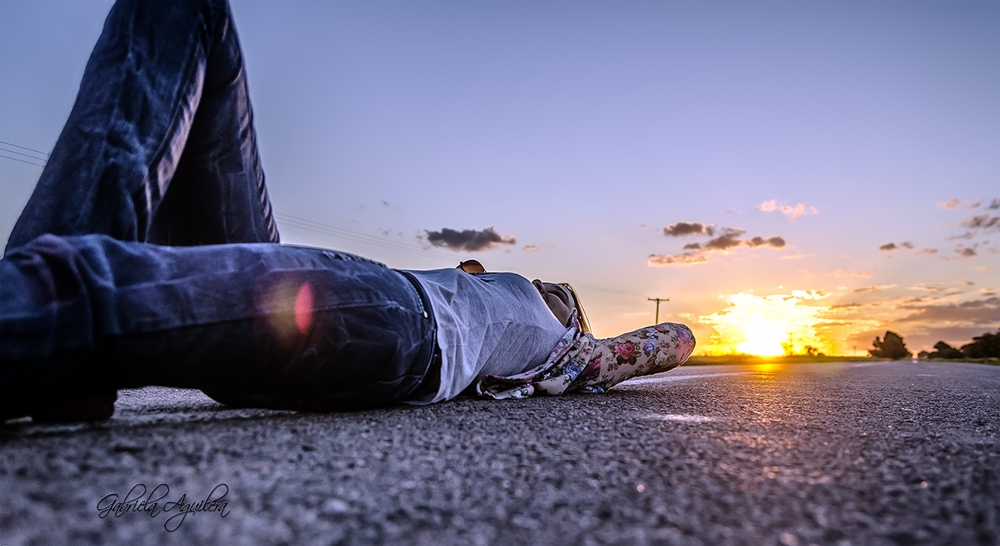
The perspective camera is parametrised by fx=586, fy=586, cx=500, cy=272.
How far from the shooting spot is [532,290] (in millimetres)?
2674

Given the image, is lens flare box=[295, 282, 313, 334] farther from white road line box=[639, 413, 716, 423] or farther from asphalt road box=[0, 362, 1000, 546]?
white road line box=[639, 413, 716, 423]

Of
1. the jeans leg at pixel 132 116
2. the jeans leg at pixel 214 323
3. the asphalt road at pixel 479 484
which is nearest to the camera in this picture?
the asphalt road at pixel 479 484

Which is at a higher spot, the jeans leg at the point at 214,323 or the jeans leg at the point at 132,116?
the jeans leg at the point at 132,116

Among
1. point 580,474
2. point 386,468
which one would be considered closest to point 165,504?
point 386,468

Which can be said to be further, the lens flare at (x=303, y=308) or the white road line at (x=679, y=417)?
the white road line at (x=679, y=417)

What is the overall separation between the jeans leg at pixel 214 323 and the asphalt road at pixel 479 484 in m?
0.12

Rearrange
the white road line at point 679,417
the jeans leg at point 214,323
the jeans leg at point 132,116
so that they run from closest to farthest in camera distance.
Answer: the jeans leg at point 214,323, the jeans leg at point 132,116, the white road line at point 679,417
